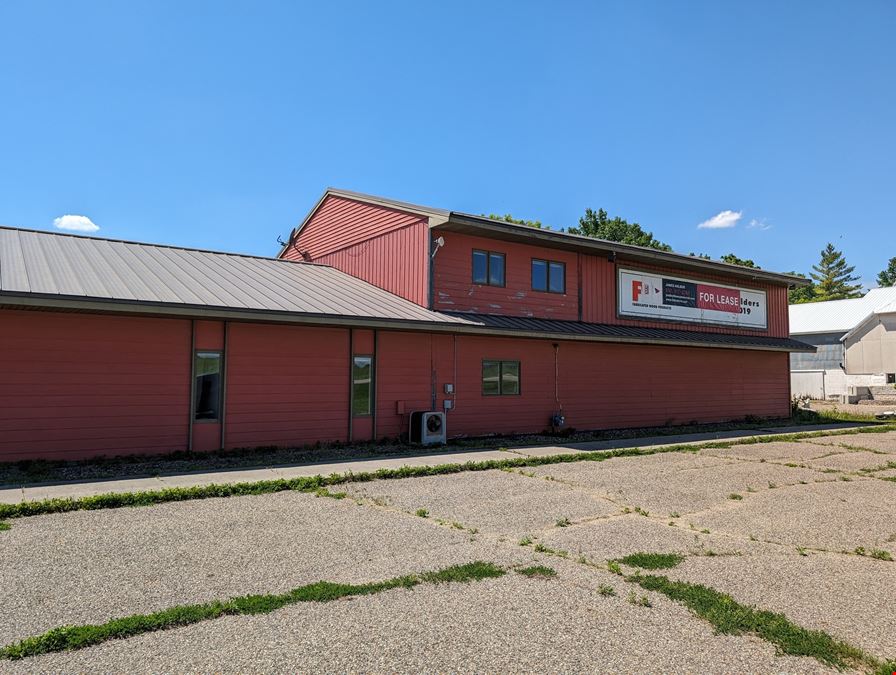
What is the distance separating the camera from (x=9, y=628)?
4293 millimetres

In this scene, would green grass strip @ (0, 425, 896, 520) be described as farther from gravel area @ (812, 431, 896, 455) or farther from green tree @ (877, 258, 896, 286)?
green tree @ (877, 258, 896, 286)

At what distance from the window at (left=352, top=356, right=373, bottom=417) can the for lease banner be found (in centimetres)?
914

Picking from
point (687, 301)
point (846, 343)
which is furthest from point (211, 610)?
point (846, 343)

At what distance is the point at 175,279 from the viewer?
13.5 m

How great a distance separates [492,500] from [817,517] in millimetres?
4156

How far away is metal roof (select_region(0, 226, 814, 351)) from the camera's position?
11.1 metres

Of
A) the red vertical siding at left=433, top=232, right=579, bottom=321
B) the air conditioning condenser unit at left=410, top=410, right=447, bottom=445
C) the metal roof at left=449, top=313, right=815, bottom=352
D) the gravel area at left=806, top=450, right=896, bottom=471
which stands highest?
the red vertical siding at left=433, top=232, right=579, bottom=321

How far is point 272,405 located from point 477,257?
6.85 metres

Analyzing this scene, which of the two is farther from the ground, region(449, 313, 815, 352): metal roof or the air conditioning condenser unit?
region(449, 313, 815, 352): metal roof

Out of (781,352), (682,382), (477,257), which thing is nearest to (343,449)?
(477,257)

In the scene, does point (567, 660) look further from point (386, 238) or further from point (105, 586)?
point (386, 238)

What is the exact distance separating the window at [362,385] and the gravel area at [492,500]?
4361 mm

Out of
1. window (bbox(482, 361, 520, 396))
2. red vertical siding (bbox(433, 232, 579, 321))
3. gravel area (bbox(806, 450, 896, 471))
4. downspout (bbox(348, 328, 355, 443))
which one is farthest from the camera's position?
window (bbox(482, 361, 520, 396))

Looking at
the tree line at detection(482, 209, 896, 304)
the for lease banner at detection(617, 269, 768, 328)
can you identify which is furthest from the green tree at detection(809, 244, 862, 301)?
the for lease banner at detection(617, 269, 768, 328)
